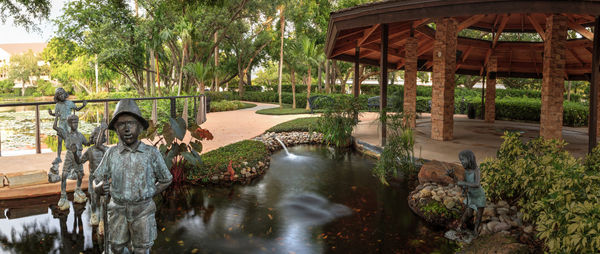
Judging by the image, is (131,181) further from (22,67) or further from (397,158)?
(22,67)

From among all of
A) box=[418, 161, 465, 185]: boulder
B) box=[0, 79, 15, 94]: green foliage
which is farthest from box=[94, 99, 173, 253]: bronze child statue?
box=[0, 79, 15, 94]: green foliage

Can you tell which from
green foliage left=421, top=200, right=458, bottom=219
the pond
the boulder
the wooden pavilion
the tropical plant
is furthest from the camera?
the wooden pavilion

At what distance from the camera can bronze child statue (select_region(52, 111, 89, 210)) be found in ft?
15.6

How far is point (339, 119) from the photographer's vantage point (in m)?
10.2

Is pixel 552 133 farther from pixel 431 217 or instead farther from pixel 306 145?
pixel 306 145

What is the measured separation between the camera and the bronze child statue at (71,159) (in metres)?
4.75

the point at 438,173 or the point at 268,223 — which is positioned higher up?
the point at 438,173

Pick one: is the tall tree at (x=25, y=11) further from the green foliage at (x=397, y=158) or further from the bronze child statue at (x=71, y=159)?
the green foliage at (x=397, y=158)

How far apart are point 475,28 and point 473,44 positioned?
0.56 m

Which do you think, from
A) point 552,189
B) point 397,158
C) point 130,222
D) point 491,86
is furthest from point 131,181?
point 491,86

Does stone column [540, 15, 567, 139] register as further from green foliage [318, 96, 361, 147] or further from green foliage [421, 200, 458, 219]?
green foliage [421, 200, 458, 219]

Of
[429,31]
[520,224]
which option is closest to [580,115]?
[429,31]

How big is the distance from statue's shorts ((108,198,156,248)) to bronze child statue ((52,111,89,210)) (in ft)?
8.10

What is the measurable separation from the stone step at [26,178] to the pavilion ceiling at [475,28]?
6.53 metres
